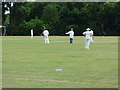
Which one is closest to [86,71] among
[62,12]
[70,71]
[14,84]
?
[70,71]

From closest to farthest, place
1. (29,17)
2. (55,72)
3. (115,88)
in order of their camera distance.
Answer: (115,88) < (55,72) < (29,17)

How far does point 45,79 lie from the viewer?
34.2 feet

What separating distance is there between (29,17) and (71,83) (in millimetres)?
75965

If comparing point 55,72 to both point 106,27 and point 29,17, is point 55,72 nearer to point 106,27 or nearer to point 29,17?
point 106,27

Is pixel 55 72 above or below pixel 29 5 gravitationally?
below

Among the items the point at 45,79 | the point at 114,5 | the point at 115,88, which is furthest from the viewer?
the point at 114,5

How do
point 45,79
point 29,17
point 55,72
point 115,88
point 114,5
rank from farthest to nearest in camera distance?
point 29,17, point 114,5, point 55,72, point 45,79, point 115,88

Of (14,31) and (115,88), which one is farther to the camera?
(14,31)

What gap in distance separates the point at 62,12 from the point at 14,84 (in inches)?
2826

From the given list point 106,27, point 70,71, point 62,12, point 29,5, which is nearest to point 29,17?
point 29,5

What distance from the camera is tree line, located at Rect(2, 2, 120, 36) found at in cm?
7588

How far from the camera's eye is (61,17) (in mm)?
81000

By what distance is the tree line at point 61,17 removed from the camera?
7588 cm

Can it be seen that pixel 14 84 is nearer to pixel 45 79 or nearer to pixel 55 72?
pixel 45 79
